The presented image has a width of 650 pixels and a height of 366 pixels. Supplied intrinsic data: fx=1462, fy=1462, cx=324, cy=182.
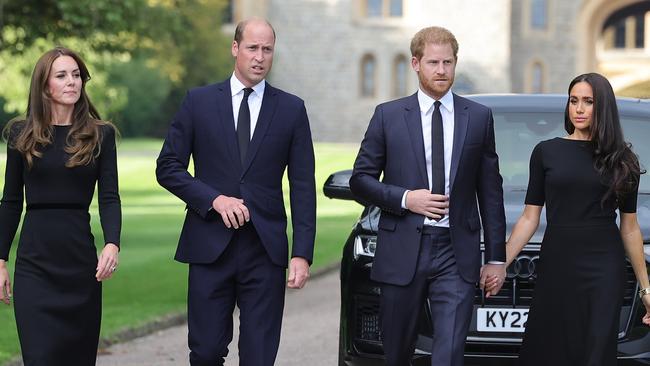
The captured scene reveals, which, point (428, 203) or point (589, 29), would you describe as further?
point (589, 29)

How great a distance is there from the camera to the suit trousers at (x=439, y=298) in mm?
5914

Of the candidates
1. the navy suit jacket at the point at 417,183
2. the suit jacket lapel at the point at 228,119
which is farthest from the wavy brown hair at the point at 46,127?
the navy suit jacket at the point at 417,183

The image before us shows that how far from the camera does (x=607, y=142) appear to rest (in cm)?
583

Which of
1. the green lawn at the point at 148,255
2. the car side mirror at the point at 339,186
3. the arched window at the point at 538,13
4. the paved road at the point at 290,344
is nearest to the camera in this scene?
the car side mirror at the point at 339,186

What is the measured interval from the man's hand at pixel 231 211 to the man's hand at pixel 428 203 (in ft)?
2.20

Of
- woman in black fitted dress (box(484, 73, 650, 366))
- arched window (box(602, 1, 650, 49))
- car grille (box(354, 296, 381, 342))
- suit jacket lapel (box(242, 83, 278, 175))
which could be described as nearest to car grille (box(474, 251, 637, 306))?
car grille (box(354, 296, 381, 342))

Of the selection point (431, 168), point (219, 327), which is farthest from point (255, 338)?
point (431, 168)

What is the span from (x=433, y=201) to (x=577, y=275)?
657mm

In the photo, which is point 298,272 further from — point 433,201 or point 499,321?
point 499,321

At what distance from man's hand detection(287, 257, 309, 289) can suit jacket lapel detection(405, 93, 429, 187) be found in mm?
598

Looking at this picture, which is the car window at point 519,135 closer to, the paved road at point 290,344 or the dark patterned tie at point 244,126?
the paved road at point 290,344

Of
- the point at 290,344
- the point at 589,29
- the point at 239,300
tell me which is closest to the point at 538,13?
the point at 589,29

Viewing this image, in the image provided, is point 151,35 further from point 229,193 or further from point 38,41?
point 229,193

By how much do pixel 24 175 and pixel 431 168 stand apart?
164cm
